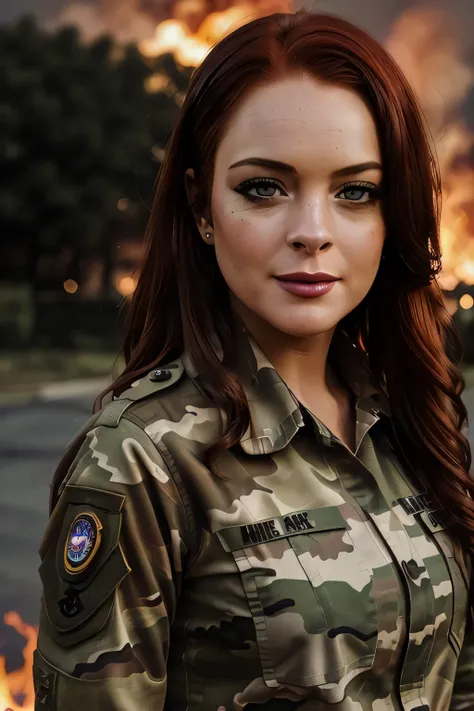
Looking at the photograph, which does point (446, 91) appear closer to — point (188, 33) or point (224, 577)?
point (188, 33)

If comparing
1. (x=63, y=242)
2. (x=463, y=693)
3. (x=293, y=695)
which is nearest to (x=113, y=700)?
(x=293, y=695)

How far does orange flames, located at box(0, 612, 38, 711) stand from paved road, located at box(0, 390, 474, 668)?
15 millimetres

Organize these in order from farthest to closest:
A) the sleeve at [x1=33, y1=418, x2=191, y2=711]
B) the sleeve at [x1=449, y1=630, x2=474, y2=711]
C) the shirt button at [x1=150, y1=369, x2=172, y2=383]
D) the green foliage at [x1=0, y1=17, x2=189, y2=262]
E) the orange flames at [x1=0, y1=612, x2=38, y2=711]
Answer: the green foliage at [x1=0, y1=17, x2=189, y2=262] < the orange flames at [x1=0, y1=612, x2=38, y2=711] < the sleeve at [x1=449, y1=630, x2=474, y2=711] < the shirt button at [x1=150, y1=369, x2=172, y2=383] < the sleeve at [x1=33, y1=418, x2=191, y2=711]

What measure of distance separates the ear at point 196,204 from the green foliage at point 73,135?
4.09 ft

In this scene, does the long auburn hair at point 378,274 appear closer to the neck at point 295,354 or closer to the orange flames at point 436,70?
the neck at point 295,354

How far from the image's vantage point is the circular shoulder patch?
63 centimetres

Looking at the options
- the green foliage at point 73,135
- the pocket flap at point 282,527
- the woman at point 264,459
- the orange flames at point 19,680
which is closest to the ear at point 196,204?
the woman at point 264,459

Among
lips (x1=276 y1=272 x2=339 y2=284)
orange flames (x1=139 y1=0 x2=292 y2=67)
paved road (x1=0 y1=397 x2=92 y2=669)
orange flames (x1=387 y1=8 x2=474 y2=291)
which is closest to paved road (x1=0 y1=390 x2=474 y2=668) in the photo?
paved road (x1=0 y1=397 x2=92 y2=669)

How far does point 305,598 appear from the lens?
66cm

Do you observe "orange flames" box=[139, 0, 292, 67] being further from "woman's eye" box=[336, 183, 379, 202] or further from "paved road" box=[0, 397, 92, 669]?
"woman's eye" box=[336, 183, 379, 202]

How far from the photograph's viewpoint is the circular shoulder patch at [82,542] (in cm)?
63

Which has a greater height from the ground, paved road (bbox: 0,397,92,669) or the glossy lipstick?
the glossy lipstick

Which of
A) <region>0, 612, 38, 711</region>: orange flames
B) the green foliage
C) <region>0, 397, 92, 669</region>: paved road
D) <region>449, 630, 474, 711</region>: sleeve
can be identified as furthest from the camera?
the green foliage

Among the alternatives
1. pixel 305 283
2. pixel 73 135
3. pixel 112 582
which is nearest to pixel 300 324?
pixel 305 283
